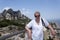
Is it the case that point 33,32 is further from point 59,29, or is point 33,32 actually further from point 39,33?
point 59,29

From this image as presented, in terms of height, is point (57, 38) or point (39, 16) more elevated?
point (39, 16)

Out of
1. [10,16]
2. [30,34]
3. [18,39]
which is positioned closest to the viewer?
[30,34]

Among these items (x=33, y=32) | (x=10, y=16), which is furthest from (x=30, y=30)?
(x=10, y=16)

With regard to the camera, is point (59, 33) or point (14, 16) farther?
point (14, 16)

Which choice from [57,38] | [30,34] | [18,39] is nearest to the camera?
[30,34]

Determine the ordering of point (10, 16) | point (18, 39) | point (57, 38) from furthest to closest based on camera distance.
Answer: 1. point (10, 16)
2. point (57, 38)
3. point (18, 39)

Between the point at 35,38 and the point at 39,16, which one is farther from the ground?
the point at 39,16

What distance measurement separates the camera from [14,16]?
71875 millimetres

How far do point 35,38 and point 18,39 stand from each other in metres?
2.51

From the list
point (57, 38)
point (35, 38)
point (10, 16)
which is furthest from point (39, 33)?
point (10, 16)

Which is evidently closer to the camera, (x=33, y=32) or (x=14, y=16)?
A: (x=33, y=32)

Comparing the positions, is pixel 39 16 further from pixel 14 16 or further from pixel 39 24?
pixel 14 16

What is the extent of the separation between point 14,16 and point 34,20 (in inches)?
2577

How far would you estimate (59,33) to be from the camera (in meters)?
9.58
